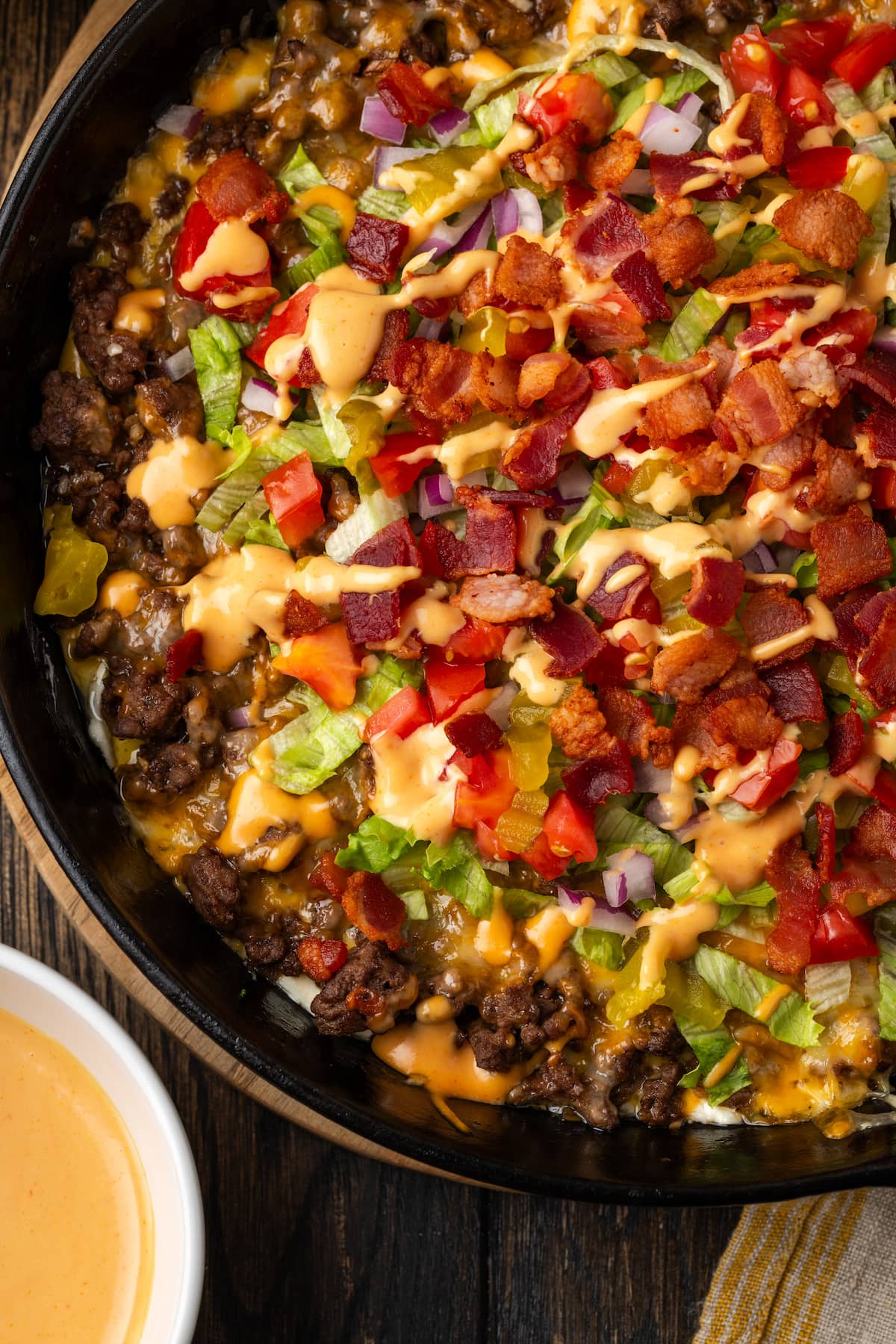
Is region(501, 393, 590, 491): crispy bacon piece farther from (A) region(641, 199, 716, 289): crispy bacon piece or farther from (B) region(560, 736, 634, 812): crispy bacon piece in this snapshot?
(B) region(560, 736, 634, 812): crispy bacon piece

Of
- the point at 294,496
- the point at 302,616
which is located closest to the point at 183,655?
the point at 302,616

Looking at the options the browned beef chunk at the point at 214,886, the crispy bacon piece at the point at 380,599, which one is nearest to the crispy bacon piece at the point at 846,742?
the crispy bacon piece at the point at 380,599

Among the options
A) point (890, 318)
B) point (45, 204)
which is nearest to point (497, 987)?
point (890, 318)

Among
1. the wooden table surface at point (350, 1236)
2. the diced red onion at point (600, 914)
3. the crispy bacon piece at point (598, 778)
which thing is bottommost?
the wooden table surface at point (350, 1236)

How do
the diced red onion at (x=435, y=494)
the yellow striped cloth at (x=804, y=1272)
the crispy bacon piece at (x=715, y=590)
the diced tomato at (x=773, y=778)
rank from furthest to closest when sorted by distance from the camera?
the yellow striped cloth at (x=804, y=1272) → the diced red onion at (x=435, y=494) → the diced tomato at (x=773, y=778) → the crispy bacon piece at (x=715, y=590)

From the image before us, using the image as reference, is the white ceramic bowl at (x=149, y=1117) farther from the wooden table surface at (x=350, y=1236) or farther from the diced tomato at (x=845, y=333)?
the diced tomato at (x=845, y=333)

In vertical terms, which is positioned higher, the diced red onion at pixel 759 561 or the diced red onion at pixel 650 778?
the diced red onion at pixel 759 561
